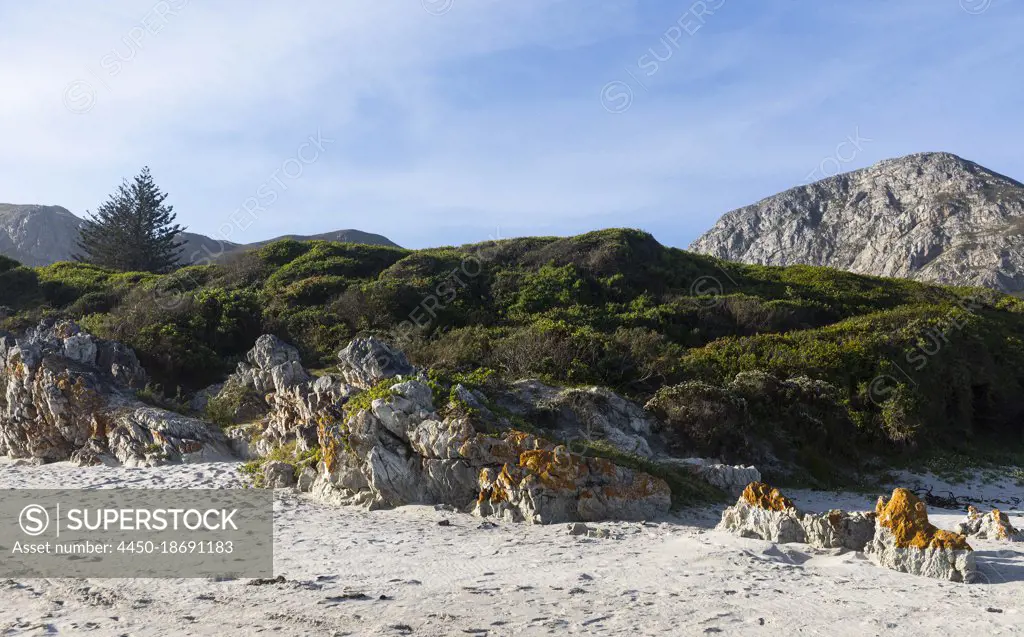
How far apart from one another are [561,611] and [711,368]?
11.5m

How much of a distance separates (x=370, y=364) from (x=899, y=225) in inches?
3088

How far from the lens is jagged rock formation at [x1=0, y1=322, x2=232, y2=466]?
42.5ft

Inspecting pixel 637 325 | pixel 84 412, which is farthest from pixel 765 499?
pixel 84 412

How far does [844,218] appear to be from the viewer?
3243 inches

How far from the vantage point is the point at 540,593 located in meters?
6.13

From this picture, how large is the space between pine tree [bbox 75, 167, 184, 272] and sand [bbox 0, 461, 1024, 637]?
37.8 meters

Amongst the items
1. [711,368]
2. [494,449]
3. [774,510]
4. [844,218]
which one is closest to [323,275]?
[711,368]

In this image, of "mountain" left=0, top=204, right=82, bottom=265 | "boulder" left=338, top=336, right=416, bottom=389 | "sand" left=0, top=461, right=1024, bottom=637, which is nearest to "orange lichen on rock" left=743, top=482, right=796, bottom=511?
"sand" left=0, top=461, right=1024, bottom=637

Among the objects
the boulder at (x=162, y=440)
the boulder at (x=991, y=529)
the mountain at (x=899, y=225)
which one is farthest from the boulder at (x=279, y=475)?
the mountain at (x=899, y=225)

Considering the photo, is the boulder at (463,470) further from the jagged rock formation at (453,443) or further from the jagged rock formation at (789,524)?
the jagged rock formation at (789,524)

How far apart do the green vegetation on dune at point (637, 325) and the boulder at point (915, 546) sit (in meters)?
6.40

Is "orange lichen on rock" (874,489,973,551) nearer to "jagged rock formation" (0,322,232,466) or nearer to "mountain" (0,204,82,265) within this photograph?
"jagged rock formation" (0,322,232,466)

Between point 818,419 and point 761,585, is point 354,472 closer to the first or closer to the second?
point 761,585

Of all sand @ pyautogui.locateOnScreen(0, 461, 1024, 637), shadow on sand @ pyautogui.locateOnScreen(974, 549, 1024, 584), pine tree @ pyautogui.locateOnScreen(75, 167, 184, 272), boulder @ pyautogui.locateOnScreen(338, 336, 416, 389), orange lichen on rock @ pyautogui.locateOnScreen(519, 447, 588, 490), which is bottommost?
sand @ pyautogui.locateOnScreen(0, 461, 1024, 637)
